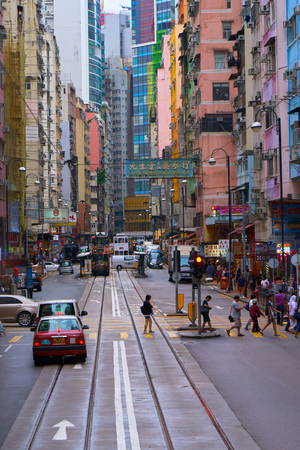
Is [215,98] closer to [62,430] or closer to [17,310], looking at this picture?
[17,310]

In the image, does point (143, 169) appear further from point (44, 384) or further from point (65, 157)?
point (65, 157)

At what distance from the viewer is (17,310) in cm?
2905

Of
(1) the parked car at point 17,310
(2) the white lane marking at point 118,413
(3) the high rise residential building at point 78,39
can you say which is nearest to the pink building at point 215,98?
(1) the parked car at point 17,310

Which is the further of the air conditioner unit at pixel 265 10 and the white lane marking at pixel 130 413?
the air conditioner unit at pixel 265 10

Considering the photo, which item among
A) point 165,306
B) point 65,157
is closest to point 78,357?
point 165,306

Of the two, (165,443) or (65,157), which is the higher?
(65,157)

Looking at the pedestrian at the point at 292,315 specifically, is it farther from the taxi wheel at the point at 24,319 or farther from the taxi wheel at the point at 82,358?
the taxi wheel at the point at 24,319

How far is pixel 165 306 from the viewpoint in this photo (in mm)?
36031

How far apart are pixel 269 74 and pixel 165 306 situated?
1561cm

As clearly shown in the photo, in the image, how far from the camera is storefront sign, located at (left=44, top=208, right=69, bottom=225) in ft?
240

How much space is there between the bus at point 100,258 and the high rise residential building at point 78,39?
102058 mm

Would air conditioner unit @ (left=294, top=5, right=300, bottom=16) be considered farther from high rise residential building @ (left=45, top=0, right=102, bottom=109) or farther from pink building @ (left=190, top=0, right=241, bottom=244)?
high rise residential building @ (left=45, top=0, right=102, bottom=109)

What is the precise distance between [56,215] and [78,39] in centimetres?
10168

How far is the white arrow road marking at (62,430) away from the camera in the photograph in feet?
34.3
